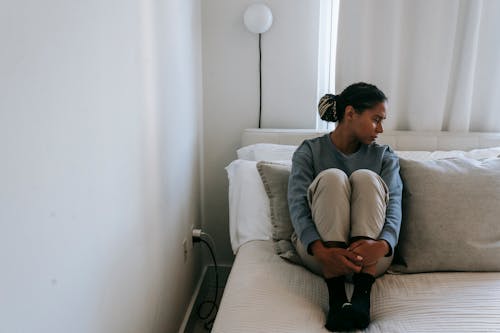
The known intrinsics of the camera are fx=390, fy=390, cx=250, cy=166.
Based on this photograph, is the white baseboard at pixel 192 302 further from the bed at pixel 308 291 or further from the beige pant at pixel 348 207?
the beige pant at pixel 348 207

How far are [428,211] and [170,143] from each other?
93cm

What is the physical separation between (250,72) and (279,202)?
2.63ft

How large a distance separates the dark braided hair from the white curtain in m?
0.39

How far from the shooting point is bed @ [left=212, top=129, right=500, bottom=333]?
96cm

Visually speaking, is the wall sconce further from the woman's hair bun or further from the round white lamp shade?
the woman's hair bun

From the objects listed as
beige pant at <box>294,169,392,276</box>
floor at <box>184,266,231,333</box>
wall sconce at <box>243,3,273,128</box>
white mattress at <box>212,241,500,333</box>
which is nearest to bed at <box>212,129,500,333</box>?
white mattress at <box>212,241,500,333</box>

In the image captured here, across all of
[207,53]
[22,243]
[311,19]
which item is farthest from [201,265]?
[22,243]

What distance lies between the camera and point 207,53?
6.42 feet

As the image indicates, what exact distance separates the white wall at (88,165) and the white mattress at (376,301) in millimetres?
301

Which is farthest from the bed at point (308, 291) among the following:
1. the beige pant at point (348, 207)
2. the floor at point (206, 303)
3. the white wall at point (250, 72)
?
the floor at point (206, 303)

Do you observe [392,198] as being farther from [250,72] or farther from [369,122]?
[250,72]

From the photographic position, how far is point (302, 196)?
1.30 m

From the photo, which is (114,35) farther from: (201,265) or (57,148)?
(201,265)

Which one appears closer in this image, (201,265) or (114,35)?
(114,35)
